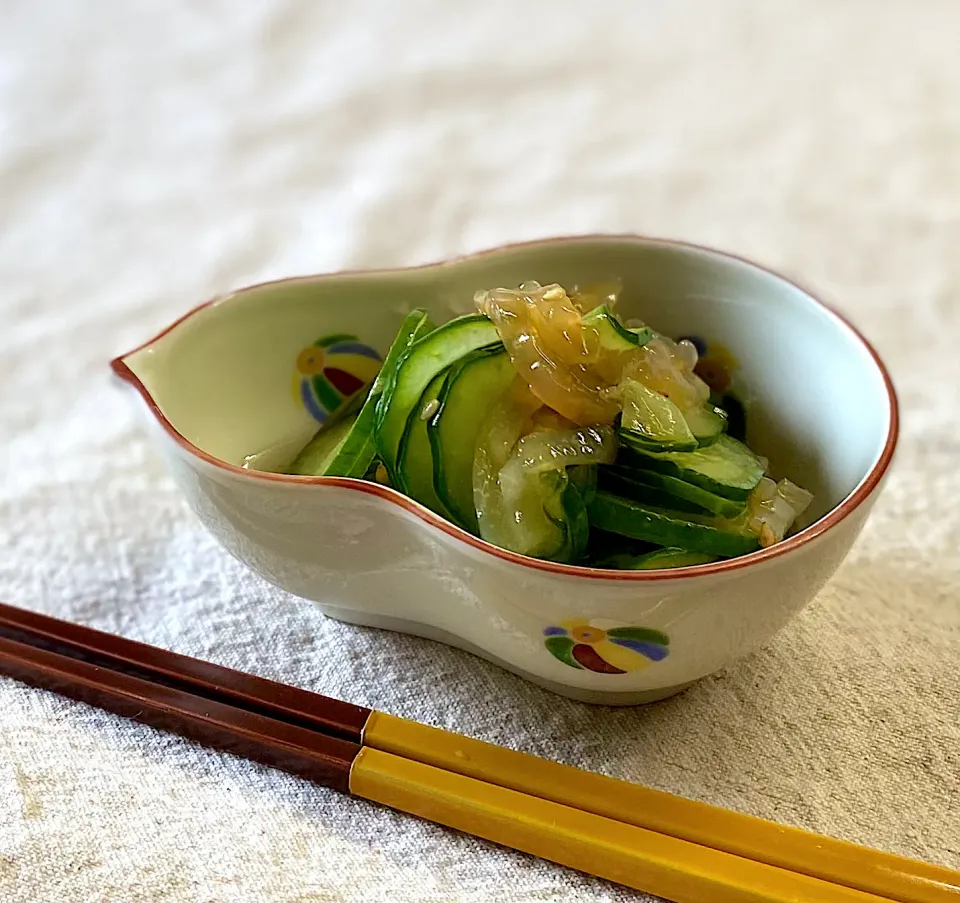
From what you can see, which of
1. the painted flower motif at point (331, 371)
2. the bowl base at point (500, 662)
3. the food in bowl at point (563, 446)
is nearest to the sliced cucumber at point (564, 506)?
the food in bowl at point (563, 446)

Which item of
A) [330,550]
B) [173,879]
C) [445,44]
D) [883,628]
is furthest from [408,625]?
[445,44]

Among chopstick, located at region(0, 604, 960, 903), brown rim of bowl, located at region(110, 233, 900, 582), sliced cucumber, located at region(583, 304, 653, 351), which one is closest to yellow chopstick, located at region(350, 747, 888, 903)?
chopstick, located at region(0, 604, 960, 903)

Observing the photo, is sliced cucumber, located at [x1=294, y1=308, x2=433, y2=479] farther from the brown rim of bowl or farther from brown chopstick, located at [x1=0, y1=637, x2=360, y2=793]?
brown chopstick, located at [x1=0, y1=637, x2=360, y2=793]

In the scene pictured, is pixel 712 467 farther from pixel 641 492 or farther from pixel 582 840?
pixel 582 840

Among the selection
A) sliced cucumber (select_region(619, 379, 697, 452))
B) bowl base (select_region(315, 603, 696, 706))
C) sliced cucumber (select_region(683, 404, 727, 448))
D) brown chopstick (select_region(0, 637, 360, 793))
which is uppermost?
sliced cucumber (select_region(619, 379, 697, 452))

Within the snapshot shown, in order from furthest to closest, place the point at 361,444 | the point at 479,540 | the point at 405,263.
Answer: the point at 405,263 → the point at 361,444 → the point at 479,540

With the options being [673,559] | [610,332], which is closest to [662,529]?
[673,559]
